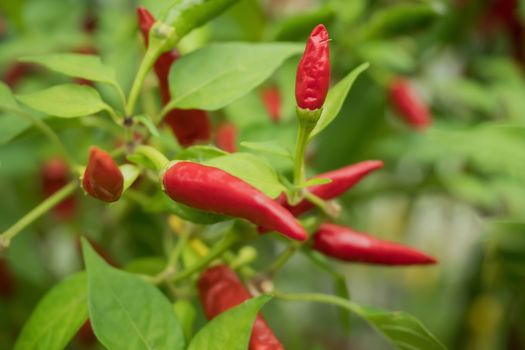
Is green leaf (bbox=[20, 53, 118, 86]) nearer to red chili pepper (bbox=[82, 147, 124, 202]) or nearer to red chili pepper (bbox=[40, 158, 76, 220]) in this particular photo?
red chili pepper (bbox=[82, 147, 124, 202])

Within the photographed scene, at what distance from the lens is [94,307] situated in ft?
1.59

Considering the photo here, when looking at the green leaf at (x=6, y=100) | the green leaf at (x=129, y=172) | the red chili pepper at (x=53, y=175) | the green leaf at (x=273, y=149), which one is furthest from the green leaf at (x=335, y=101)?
the red chili pepper at (x=53, y=175)

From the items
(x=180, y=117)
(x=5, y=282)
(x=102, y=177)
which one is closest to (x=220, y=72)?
(x=180, y=117)

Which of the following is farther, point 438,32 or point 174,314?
point 438,32

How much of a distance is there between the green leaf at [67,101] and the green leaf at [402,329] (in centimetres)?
25

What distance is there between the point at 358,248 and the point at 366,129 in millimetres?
461

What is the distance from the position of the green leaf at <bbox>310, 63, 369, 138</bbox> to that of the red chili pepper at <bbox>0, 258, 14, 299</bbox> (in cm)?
58

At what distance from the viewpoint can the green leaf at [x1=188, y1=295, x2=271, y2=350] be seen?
1.53ft

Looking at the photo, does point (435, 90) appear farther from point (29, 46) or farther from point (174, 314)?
point (174, 314)

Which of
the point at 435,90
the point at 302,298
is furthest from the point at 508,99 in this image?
the point at 302,298

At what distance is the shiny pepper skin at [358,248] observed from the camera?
22.3 inches

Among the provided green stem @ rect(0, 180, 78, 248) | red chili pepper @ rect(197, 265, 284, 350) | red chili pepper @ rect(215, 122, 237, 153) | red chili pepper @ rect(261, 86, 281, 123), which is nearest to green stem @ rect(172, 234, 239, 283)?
red chili pepper @ rect(197, 265, 284, 350)

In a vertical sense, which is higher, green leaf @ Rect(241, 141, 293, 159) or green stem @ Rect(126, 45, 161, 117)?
green stem @ Rect(126, 45, 161, 117)

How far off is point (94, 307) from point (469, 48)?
3.02 feet
